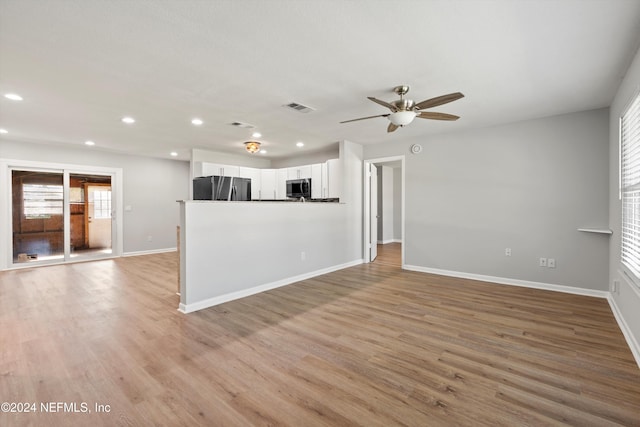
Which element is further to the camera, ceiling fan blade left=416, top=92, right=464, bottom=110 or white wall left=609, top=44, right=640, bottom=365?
ceiling fan blade left=416, top=92, right=464, bottom=110

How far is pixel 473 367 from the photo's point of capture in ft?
7.25

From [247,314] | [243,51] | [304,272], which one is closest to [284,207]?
[304,272]

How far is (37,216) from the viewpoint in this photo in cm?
610

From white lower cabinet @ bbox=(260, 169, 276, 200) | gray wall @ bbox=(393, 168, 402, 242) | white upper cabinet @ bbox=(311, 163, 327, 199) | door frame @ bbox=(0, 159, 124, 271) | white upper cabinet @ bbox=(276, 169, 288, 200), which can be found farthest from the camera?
gray wall @ bbox=(393, 168, 402, 242)

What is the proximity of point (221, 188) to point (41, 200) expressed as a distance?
16.0 ft

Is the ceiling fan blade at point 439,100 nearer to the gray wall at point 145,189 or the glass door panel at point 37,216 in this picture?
the gray wall at point 145,189

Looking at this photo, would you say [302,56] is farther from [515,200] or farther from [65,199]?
[65,199]

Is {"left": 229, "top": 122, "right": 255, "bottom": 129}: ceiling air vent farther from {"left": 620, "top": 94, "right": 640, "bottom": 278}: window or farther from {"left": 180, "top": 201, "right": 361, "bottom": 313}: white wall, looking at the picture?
{"left": 620, "top": 94, "right": 640, "bottom": 278}: window

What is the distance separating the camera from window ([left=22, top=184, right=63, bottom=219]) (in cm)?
598

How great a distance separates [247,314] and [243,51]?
265 cm

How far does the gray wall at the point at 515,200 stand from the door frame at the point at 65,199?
6646 millimetres

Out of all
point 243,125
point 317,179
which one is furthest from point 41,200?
point 317,179

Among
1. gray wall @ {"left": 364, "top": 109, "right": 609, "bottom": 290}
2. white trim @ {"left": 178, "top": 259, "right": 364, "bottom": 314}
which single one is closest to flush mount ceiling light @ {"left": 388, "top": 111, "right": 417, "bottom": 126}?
gray wall @ {"left": 364, "top": 109, "right": 609, "bottom": 290}

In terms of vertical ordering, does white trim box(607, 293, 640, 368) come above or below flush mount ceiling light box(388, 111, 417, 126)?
below
